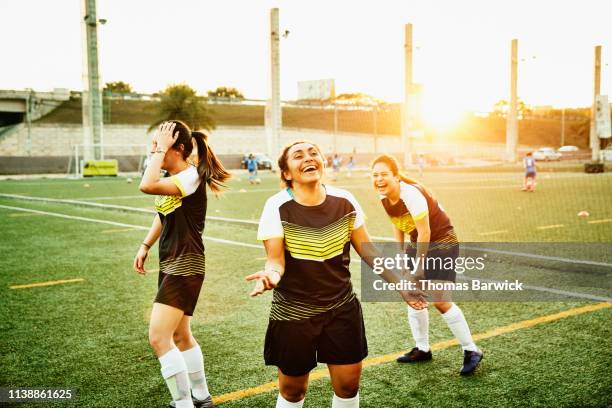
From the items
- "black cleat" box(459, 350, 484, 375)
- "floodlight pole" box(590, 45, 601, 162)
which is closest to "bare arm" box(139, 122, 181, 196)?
"black cleat" box(459, 350, 484, 375)

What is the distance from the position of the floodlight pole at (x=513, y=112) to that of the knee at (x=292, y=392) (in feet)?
194

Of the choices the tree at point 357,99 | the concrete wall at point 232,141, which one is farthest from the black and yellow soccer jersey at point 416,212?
the tree at point 357,99

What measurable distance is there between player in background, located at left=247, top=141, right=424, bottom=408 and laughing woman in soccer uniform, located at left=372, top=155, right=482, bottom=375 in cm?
145

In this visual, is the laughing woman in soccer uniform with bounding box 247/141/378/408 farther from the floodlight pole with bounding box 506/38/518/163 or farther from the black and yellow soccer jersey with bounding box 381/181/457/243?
the floodlight pole with bounding box 506/38/518/163

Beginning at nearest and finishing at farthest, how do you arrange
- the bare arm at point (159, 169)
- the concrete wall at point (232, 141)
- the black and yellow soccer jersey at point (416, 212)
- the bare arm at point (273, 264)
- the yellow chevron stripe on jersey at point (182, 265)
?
the bare arm at point (273, 264) → the bare arm at point (159, 169) → the yellow chevron stripe on jersey at point (182, 265) → the black and yellow soccer jersey at point (416, 212) → the concrete wall at point (232, 141)

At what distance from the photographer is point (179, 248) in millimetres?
3967

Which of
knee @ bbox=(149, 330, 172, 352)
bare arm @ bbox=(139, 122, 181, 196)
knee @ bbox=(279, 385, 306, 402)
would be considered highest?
bare arm @ bbox=(139, 122, 181, 196)

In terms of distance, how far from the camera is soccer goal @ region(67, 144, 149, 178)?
141 ft

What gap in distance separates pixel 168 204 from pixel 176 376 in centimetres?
113

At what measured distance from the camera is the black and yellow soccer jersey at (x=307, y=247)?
320cm

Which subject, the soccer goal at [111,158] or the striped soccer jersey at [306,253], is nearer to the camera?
the striped soccer jersey at [306,253]

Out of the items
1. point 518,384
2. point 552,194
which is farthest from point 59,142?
point 518,384

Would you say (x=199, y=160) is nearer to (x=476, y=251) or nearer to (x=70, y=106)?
(x=476, y=251)

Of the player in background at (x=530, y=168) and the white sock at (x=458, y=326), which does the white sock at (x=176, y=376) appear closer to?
the white sock at (x=458, y=326)
